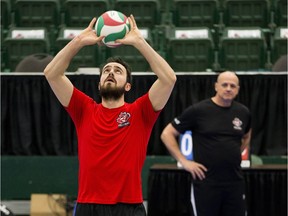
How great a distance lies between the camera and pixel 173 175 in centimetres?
801

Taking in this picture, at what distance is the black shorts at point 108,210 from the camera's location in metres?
4.53

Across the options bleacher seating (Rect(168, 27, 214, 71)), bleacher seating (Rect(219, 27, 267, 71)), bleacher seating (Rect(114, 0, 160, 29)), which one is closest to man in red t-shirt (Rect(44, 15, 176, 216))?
bleacher seating (Rect(168, 27, 214, 71))

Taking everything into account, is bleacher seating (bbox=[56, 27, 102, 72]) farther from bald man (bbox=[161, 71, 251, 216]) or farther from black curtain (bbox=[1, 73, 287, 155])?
bald man (bbox=[161, 71, 251, 216])

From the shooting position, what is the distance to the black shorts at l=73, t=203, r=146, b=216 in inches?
178

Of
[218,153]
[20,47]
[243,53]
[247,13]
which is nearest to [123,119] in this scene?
[218,153]

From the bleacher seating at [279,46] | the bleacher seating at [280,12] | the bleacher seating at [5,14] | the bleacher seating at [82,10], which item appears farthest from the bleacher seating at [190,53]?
the bleacher seating at [5,14]

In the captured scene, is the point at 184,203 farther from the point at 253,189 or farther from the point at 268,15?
the point at 268,15

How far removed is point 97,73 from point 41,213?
6.86 ft

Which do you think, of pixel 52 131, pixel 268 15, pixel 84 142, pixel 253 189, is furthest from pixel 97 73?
pixel 84 142

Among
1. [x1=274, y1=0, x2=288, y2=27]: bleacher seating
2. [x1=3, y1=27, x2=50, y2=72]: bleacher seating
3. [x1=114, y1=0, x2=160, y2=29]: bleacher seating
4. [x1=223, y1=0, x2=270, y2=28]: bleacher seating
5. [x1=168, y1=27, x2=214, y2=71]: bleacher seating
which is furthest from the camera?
[x1=274, y1=0, x2=288, y2=27]: bleacher seating

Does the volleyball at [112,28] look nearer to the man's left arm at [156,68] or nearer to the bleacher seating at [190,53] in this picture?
the man's left arm at [156,68]

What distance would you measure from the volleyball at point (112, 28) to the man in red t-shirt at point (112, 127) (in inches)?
3.7

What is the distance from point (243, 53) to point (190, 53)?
877 mm

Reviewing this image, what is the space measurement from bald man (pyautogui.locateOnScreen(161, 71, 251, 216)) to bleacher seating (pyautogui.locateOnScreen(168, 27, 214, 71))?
331cm
